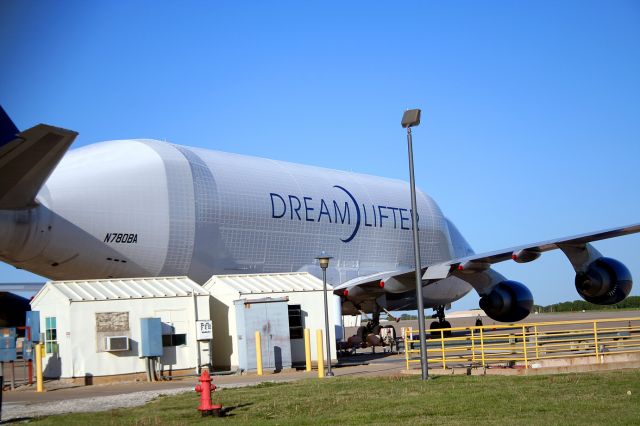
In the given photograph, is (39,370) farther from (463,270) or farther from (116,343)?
(463,270)

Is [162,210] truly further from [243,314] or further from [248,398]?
[248,398]

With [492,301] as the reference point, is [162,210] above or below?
above

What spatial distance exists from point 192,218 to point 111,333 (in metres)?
5.56

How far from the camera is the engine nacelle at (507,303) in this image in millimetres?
33281

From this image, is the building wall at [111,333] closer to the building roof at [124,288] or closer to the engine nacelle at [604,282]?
the building roof at [124,288]

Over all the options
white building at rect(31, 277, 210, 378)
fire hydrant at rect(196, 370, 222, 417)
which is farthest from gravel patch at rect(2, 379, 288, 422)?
white building at rect(31, 277, 210, 378)

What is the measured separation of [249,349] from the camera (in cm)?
2316

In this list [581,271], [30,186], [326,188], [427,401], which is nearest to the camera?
[427,401]

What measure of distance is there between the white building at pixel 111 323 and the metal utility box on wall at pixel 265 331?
1010 mm

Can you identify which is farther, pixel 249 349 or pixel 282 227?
pixel 282 227

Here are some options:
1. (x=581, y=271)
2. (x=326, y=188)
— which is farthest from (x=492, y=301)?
(x=326, y=188)

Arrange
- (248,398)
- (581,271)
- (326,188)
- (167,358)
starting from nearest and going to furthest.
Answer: (248,398) < (167,358) < (581,271) < (326,188)

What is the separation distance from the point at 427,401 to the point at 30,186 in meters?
10.9

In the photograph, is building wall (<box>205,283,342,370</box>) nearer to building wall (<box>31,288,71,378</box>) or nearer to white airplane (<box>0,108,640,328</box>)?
white airplane (<box>0,108,640,328</box>)
